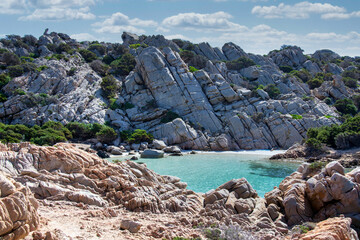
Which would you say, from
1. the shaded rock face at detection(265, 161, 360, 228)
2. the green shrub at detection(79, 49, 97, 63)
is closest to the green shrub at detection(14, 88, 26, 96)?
the green shrub at detection(79, 49, 97, 63)

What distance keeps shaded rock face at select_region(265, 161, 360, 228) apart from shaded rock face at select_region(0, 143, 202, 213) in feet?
15.9

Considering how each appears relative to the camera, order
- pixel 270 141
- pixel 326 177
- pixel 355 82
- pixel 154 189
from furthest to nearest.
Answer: pixel 355 82 < pixel 270 141 < pixel 154 189 < pixel 326 177

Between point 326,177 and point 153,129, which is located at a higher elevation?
point 326,177

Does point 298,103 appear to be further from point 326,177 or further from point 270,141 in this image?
point 326,177

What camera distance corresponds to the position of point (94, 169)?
63.1 feet

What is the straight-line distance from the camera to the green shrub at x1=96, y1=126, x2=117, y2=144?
164 feet

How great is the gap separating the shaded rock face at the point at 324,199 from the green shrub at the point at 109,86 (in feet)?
163

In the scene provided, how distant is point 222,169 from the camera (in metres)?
35.1

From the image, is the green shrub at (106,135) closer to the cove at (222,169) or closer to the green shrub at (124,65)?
the cove at (222,169)

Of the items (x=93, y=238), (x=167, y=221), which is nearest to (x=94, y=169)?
(x=167, y=221)

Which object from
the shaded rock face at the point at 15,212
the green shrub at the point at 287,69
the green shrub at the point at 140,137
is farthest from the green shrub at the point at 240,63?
the shaded rock face at the point at 15,212

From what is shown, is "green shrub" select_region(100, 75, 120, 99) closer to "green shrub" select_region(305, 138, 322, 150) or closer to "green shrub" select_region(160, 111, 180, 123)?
"green shrub" select_region(160, 111, 180, 123)

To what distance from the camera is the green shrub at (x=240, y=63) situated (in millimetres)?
76125

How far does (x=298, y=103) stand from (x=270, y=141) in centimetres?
1146
